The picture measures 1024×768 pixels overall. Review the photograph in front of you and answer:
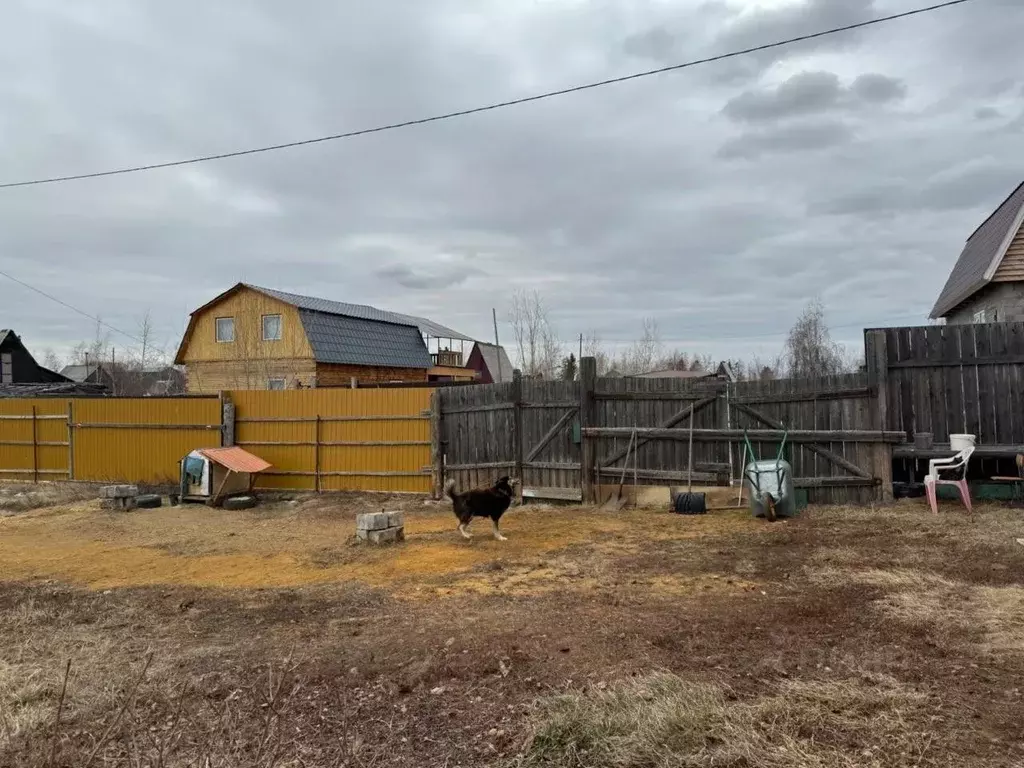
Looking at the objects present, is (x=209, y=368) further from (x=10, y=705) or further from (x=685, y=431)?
(x=10, y=705)

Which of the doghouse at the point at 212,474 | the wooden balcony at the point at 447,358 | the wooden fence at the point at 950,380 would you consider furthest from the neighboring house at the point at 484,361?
the wooden fence at the point at 950,380

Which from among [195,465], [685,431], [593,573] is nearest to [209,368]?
[195,465]

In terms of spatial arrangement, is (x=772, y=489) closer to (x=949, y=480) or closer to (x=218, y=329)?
(x=949, y=480)

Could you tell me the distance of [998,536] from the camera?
7305 mm

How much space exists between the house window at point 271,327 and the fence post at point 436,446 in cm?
2109

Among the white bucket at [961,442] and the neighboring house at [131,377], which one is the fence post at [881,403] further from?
the neighboring house at [131,377]

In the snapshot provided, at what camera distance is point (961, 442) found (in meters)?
8.81

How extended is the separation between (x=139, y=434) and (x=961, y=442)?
50.0ft

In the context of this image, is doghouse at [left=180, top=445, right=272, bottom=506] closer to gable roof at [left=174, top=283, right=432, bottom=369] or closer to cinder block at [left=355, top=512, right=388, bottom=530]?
cinder block at [left=355, top=512, right=388, bottom=530]

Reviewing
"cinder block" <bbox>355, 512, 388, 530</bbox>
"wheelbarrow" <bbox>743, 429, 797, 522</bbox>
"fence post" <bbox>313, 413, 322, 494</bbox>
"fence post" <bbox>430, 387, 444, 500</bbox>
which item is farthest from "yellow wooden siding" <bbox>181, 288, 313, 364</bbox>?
"wheelbarrow" <bbox>743, 429, 797, 522</bbox>

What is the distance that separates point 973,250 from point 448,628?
1702 centimetres

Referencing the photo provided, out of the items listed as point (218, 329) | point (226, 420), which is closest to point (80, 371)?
point (218, 329)

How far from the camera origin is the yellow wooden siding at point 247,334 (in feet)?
102

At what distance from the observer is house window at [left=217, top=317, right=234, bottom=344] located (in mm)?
33250
